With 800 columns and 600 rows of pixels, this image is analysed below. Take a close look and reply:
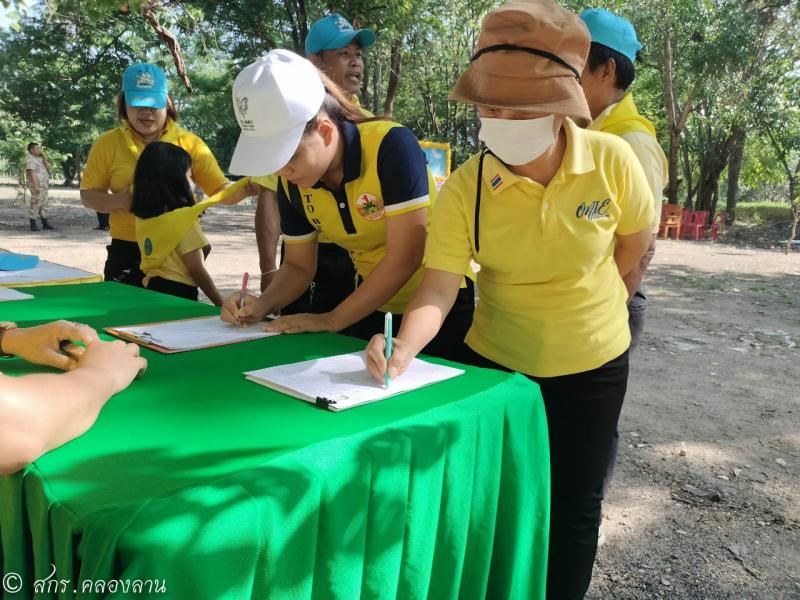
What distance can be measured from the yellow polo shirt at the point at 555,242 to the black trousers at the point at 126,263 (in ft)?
6.47

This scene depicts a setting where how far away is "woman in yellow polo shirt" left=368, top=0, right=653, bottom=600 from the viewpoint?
56.7 inches

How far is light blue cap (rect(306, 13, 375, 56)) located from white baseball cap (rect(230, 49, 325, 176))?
1453 mm

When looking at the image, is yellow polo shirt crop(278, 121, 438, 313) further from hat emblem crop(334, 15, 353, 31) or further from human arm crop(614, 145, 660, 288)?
hat emblem crop(334, 15, 353, 31)

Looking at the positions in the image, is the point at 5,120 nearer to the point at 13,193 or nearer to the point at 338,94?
the point at 13,193

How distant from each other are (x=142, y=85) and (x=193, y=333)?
1.76 m

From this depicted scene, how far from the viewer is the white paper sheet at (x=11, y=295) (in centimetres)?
216

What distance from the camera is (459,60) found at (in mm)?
19906

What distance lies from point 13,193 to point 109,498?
82.9 ft

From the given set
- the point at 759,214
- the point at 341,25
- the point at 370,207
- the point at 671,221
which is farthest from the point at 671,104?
A: the point at 370,207

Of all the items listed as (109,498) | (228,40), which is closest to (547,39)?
(109,498)

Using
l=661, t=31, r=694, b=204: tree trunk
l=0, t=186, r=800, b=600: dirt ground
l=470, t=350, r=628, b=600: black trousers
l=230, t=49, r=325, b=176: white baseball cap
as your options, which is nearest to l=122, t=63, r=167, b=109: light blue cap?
l=230, t=49, r=325, b=176: white baseball cap

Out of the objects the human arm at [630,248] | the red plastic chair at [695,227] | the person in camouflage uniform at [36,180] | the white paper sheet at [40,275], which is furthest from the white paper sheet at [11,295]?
the red plastic chair at [695,227]

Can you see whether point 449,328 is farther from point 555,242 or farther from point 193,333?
point 193,333

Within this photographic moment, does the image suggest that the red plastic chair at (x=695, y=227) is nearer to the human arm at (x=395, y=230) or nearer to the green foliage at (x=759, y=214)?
the green foliage at (x=759, y=214)
